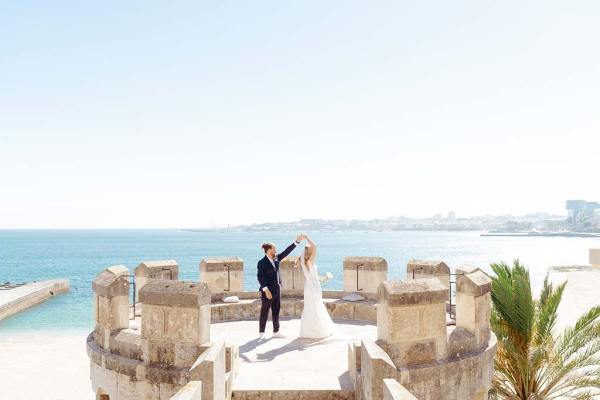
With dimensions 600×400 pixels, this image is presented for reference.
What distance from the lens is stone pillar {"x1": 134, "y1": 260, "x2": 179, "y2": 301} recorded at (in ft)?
37.6

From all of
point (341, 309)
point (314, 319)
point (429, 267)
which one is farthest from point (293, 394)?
point (429, 267)

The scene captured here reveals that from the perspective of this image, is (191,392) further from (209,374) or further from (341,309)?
(341,309)

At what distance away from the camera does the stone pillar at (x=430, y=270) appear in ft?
37.2

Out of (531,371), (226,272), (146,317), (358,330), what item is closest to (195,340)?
(146,317)

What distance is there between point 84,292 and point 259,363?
55.9 metres

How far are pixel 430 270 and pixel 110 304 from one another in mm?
7528

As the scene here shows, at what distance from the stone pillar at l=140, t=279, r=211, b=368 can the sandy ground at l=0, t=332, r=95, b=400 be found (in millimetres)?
17487

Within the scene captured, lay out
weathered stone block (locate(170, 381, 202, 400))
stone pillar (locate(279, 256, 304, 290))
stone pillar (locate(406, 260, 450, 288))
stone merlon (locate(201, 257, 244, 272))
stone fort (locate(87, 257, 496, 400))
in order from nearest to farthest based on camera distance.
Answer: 1. weathered stone block (locate(170, 381, 202, 400))
2. stone fort (locate(87, 257, 496, 400))
3. stone pillar (locate(406, 260, 450, 288))
4. stone merlon (locate(201, 257, 244, 272))
5. stone pillar (locate(279, 256, 304, 290))

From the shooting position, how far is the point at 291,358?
27.2 ft

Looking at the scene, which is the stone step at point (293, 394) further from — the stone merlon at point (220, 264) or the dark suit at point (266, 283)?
the stone merlon at point (220, 264)

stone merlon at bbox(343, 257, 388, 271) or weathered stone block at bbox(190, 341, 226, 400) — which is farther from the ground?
stone merlon at bbox(343, 257, 388, 271)

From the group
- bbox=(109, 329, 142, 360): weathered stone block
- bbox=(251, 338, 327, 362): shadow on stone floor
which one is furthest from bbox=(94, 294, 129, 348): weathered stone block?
bbox=(251, 338, 327, 362): shadow on stone floor

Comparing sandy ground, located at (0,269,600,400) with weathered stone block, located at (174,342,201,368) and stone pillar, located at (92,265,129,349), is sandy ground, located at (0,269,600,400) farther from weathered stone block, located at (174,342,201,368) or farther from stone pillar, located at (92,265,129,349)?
stone pillar, located at (92,265,129,349)

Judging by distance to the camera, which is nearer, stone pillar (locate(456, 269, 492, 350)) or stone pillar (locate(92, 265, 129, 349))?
stone pillar (locate(456, 269, 492, 350))
